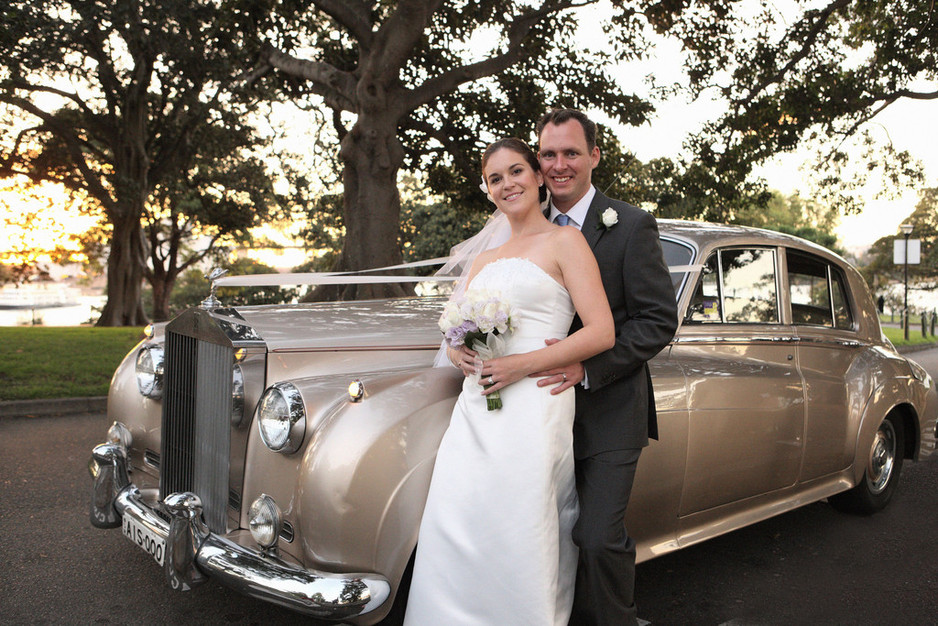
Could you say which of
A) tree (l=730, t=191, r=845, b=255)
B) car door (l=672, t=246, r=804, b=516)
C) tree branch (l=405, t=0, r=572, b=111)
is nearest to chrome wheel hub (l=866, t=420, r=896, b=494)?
car door (l=672, t=246, r=804, b=516)

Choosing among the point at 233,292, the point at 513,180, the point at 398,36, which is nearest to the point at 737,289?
the point at 513,180

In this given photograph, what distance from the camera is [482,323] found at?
2.31m

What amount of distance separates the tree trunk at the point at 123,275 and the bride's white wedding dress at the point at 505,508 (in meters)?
21.5


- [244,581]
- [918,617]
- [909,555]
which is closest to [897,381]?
[909,555]

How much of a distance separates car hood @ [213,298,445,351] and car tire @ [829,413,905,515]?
2.93 meters

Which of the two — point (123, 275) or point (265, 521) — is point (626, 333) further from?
point (123, 275)

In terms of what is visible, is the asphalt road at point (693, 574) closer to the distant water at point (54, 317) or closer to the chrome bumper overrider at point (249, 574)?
the chrome bumper overrider at point (249, 574)

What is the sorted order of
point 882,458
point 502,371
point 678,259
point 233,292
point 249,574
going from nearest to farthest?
point 249,574
point 502,371
point 678,259
point 882,458
point 233,292

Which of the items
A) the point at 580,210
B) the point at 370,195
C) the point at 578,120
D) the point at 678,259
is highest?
the point at 370,195

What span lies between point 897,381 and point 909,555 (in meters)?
1.03

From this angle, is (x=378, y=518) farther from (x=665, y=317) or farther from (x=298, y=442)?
(x=665, y=317)

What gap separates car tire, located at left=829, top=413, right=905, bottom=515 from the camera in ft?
15.0

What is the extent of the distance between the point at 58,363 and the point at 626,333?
9889mm

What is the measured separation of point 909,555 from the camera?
403 cm
